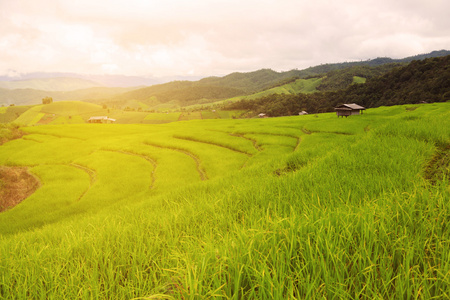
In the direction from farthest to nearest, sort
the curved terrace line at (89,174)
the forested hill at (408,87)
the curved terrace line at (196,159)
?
1. the forested hill at (408,87)
2. the curved terrace line at (196,159)
3. the curved terrace line at (89,174)

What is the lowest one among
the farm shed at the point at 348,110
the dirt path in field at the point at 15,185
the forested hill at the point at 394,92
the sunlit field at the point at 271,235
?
the dirt path in field at the point at 15,185

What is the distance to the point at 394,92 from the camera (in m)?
88.9

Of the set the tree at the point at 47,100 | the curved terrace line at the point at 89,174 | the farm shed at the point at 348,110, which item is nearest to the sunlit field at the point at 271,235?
the curved terrace line at the point at 89,174

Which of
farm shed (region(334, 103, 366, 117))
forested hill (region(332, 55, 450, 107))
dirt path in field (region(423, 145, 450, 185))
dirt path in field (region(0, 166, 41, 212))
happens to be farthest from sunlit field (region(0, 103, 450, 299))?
forested hill (region(332, 55, 450, 107))

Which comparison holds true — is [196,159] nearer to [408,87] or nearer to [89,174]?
[89,174]

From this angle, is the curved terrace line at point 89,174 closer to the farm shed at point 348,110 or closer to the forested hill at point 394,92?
the farm shed at point 348,110

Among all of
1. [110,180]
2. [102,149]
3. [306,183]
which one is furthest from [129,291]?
[102,149]

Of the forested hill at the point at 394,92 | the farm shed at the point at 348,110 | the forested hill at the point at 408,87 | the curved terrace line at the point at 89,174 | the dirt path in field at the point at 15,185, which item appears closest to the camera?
the dirt path in field at the point at 15,185

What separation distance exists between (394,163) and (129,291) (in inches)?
228

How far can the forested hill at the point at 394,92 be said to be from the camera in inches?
2899

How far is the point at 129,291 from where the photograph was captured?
181 cm

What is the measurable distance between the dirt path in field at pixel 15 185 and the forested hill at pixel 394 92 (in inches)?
3887

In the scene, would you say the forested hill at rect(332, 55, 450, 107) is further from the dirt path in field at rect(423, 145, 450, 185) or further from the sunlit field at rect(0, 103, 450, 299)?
the sunlit field at rect(0, 103, 450, 299)

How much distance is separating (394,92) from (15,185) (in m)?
117
